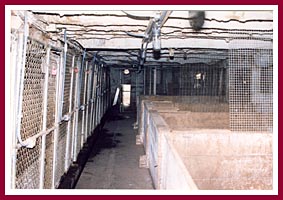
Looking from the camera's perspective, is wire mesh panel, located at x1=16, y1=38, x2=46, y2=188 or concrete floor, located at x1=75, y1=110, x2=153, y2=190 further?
concrete floor, located at x1=75, y1=110, x2=153, y2=190

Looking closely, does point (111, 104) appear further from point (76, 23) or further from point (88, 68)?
point (76, 23)

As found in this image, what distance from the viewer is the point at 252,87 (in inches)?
157

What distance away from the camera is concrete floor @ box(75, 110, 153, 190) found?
405 centimetres

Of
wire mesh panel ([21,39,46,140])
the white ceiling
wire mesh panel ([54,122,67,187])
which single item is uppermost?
the white ceiling

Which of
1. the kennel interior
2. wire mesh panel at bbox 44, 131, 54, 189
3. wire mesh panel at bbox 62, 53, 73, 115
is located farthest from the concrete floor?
wire mesh panel at bbox 62, 53, 73, 115

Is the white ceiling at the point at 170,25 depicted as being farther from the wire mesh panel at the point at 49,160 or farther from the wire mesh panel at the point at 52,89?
the wire mesh panel at the point at 49,160

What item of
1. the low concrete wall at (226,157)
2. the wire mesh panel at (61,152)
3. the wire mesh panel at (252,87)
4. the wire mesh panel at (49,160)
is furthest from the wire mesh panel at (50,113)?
the wire mesh panel at (252,87)

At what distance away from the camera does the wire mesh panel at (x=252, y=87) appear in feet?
11.4

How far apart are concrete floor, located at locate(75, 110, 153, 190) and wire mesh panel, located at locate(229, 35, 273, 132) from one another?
1.39 m

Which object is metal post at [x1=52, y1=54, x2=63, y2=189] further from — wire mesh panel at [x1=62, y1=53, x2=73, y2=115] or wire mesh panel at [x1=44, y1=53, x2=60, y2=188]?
wire mesh panel at [x1=62, y1=53, x2=73, y2=115]

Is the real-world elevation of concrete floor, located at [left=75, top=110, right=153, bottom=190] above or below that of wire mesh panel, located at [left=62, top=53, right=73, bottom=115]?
below

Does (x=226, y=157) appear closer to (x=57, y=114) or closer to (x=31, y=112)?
(x=57, y=114)

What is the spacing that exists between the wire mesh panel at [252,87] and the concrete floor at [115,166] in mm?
1391

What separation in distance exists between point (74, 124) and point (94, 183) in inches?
33.8
